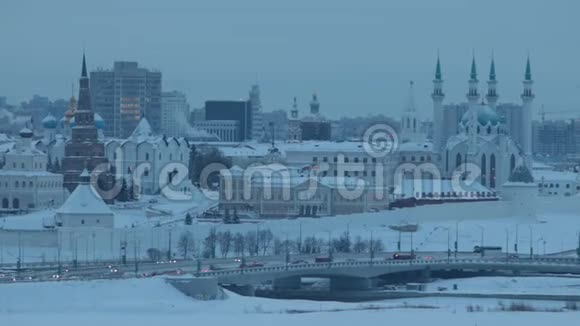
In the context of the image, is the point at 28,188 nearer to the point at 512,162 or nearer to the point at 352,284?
the point at 352,284

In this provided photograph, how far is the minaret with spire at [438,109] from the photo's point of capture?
73.6 meters

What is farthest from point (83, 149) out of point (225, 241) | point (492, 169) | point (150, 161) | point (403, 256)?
point (403, 256)

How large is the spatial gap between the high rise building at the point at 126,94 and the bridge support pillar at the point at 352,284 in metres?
67.0

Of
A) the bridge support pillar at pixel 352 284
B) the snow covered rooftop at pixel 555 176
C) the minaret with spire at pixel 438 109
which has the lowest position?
the bridge support pillar at pixel 352 284

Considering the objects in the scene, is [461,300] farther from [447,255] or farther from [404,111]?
[404,111]

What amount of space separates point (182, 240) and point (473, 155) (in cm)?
2340

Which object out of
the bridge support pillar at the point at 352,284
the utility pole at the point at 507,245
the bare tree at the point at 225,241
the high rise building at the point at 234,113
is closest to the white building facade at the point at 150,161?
the utility pole at the point at 507,245

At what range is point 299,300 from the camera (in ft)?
132

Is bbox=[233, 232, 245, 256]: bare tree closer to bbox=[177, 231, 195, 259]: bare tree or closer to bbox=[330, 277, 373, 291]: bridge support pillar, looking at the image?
bbox=[177, 231, 195, 259]: bare tree

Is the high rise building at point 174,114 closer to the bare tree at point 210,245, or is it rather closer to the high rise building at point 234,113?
the high rise building at point 234,113

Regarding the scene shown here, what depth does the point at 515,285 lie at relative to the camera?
43.8 metres

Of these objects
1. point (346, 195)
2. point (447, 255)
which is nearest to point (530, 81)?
point (346, 195)

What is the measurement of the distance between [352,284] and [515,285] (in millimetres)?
3427

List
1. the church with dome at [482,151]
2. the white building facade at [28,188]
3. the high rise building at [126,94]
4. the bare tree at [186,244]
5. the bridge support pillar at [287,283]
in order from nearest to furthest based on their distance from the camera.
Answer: the bridge support pillar at [287,283], the bare tree at [186,244], the white building facade at [28,188], the church with dome at [482,151], the high rise building at [126,94]
